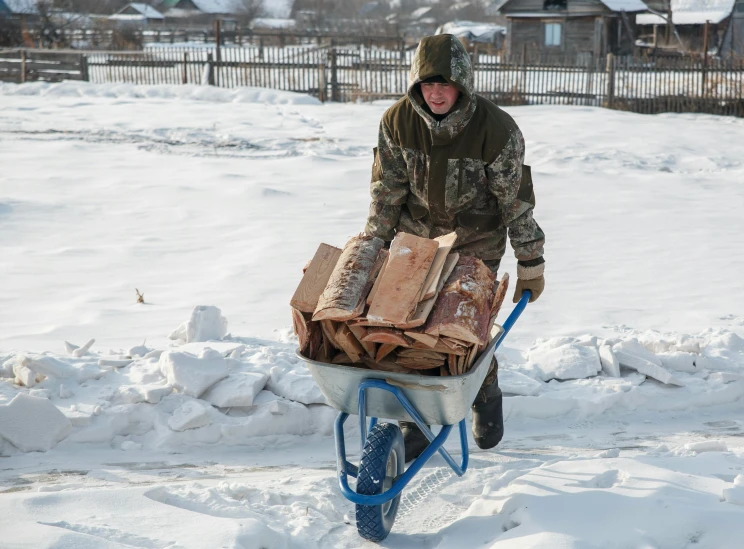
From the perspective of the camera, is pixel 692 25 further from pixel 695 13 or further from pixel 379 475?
pixel 379 475

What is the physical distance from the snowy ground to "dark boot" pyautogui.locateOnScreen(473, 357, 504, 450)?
0.13 m

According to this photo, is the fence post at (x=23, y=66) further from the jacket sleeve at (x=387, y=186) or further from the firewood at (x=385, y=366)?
the firewood at (x=385, y=366)

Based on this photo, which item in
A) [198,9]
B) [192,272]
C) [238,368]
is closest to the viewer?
[238,368]

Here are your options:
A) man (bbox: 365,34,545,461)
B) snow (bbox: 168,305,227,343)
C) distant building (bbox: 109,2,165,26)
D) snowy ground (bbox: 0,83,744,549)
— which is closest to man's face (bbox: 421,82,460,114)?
man (bbox: 365,34,545,461)

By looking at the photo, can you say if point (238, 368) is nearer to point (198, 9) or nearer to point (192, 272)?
point (192, 272)

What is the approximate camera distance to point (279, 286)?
237 inches

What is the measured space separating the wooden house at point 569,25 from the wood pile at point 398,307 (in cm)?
3056

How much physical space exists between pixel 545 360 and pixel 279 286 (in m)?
2.30

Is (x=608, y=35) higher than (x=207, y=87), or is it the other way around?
(x=608, y=35)

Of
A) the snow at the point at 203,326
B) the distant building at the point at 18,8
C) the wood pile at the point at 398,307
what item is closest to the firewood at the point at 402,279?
the wood pile at the point at 398,307

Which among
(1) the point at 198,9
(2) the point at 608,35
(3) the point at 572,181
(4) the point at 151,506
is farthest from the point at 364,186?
(1) the point at 198,9

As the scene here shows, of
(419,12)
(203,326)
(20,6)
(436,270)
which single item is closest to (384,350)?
(436,270)

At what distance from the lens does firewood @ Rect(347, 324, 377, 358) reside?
254 centimetres

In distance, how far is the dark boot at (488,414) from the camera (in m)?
3.51
